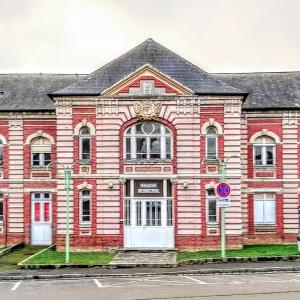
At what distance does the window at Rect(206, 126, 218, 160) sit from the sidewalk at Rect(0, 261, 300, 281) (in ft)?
28.3

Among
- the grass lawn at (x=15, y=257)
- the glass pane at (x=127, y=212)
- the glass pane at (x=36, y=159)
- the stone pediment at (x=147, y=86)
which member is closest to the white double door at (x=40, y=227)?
the grass lawn at (x=15, y=257)

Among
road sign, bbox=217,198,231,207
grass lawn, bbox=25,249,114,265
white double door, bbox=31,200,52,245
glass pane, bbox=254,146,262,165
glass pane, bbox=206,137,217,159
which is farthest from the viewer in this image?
white double door, bbox=31,200,52,245

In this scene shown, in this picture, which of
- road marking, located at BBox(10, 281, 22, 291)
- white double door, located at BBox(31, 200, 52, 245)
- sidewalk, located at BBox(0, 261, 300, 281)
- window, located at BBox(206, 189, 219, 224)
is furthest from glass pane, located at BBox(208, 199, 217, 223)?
road marking, located at BBox(10, 281, 22, 291)

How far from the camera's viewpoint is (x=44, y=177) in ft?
129

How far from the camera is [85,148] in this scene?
3484 centimetres

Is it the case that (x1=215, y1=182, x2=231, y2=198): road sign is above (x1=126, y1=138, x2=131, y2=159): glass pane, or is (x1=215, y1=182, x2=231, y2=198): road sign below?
below

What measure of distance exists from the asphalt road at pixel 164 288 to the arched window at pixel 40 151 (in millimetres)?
15887

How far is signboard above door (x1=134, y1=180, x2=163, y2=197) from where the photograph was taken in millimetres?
34562

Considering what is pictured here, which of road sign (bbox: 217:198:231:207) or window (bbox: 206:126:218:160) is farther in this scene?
window (bbox: 206:126:218:160)

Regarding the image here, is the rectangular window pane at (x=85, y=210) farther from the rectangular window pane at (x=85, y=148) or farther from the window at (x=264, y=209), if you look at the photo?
the window at (x=264, y=209)

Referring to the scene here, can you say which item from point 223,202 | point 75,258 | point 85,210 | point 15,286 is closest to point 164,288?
point 15,286

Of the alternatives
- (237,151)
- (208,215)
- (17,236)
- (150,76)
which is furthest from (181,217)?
(17,236)

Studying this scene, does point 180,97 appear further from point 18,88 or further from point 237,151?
point 18,88

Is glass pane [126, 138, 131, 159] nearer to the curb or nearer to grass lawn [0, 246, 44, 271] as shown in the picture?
grass lawn [0, 246, 44, 271]
